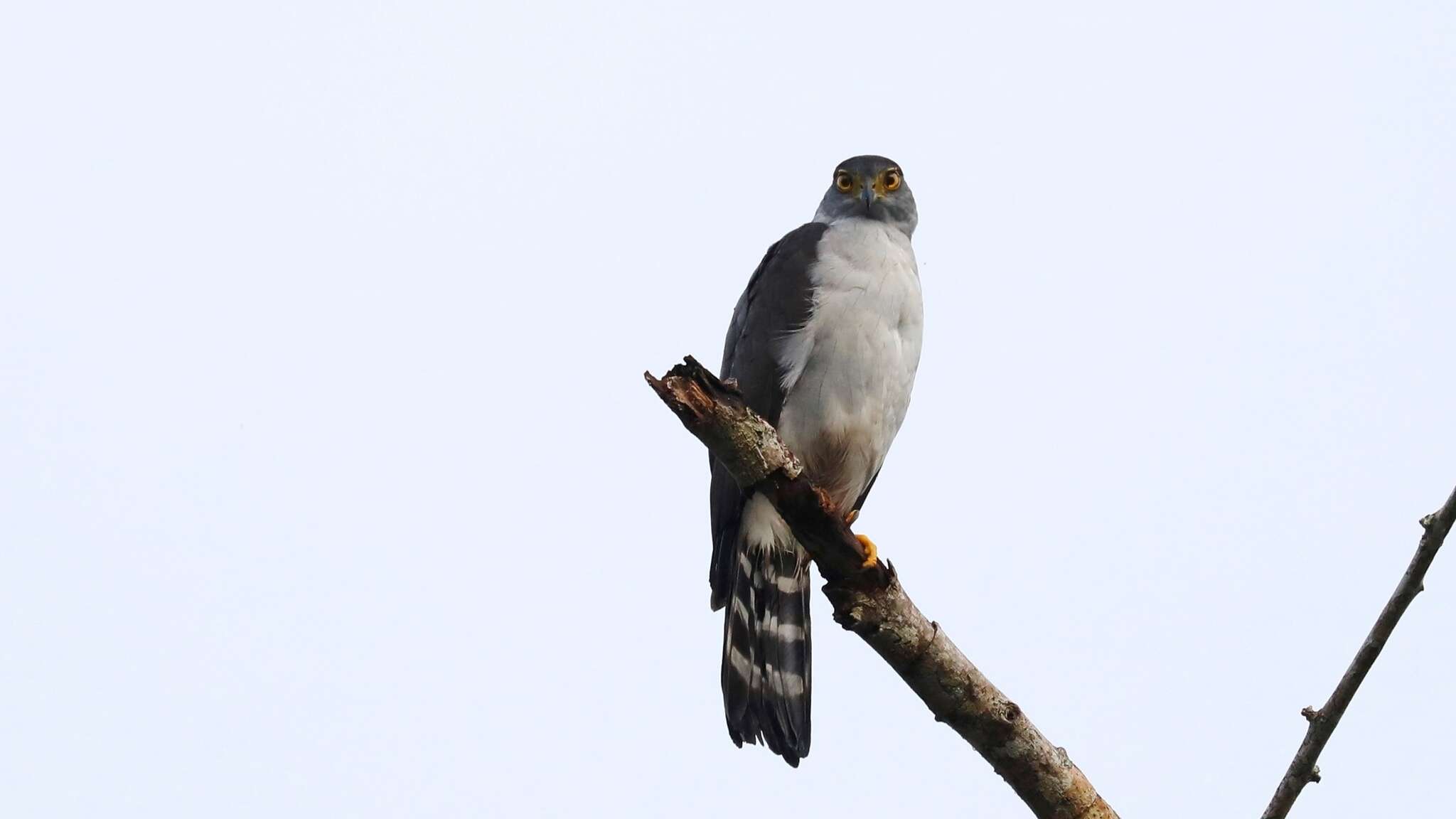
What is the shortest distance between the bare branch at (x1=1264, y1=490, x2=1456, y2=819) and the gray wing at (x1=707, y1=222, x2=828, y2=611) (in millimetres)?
2706

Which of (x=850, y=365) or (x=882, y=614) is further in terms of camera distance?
(x=850, y=365)

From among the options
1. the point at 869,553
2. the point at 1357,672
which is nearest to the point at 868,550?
the point at 869,553

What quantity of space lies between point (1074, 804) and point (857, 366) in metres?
2.14

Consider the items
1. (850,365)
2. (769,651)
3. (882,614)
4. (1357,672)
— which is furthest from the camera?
(850,365)

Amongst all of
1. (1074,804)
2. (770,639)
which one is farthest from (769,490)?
(770,639)

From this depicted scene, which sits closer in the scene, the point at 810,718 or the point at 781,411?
the point at 810,718

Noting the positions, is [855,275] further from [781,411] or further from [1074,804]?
A: [1074,804]

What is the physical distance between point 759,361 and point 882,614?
70.7 inches

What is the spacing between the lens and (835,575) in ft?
13.1

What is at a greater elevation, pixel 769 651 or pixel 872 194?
pixel 872 194

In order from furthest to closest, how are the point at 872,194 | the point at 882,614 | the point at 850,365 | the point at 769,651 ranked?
1. the point at 872,194
2. the point at 850,365
3. the point at 769,651
4. the point at 882,614

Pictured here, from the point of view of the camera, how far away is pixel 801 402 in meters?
5.54

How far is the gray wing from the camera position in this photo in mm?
5523

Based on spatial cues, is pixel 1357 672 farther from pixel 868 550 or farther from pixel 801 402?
pixel 801 402
